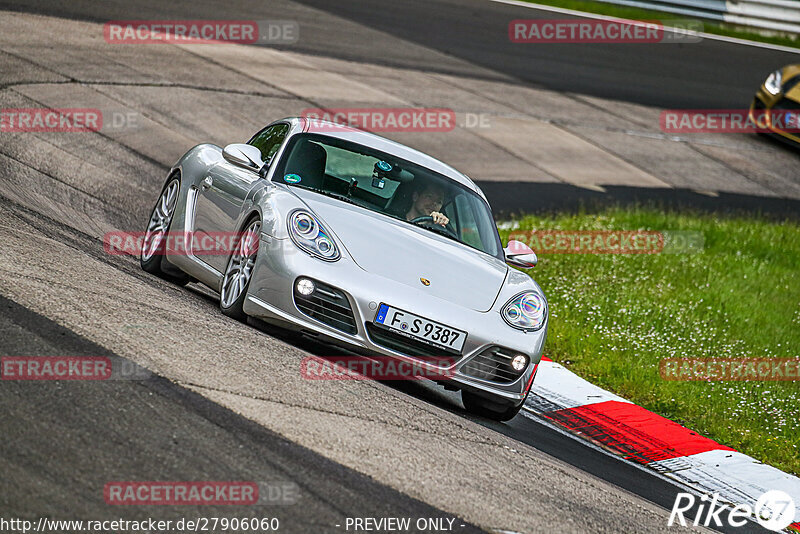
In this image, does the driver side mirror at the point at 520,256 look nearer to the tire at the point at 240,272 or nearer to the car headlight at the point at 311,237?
the car headlight at the point at 311,237

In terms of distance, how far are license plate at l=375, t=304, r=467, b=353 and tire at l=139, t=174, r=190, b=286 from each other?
99.4 inches

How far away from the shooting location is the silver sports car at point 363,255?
20.1 feet

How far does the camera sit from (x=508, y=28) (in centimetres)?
2231

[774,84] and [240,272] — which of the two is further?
[774,84]

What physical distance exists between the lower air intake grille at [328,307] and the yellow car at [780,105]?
14.3 m

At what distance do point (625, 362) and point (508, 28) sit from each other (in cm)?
1461

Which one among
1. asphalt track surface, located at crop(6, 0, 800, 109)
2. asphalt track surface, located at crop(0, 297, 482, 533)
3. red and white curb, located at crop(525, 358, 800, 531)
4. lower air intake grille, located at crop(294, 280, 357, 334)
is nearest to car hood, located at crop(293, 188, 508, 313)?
lower air intake grille, located at crop(294, 280, 357, 334)

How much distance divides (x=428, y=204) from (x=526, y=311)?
113 centimetres

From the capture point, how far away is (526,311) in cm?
665

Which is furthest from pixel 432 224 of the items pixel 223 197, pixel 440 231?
pixel 223 197

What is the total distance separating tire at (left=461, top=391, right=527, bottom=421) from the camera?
6.66m

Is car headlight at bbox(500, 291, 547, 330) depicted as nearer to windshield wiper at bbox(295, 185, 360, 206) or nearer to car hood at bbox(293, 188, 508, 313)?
car hood at bbox(293, 188, 508, 313)

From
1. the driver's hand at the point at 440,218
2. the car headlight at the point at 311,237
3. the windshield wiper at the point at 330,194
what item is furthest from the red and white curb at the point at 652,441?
the car headlight at the point at 311,237

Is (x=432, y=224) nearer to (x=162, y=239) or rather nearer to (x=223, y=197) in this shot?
(x=223, y=197)
